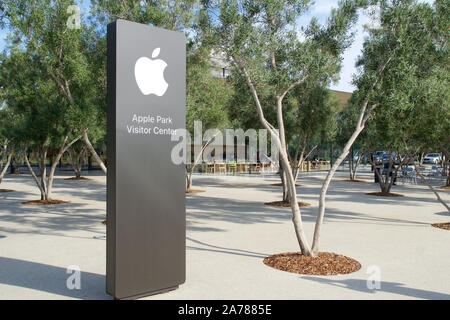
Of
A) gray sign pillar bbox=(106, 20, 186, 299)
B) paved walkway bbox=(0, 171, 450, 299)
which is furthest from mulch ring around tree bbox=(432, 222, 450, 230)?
gray sign pillar bbox=(106, 20, 186, 299)

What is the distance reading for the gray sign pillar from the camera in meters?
4.71

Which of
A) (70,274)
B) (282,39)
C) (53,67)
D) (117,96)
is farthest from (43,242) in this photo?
(282,39)

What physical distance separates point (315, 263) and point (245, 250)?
1616mm

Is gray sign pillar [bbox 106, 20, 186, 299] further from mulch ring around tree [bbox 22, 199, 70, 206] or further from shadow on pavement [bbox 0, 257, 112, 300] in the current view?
mulch ring around tree [bbox 22, 199, 70, 206]

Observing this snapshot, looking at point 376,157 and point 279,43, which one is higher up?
point 279,43

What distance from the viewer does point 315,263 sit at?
632 cm

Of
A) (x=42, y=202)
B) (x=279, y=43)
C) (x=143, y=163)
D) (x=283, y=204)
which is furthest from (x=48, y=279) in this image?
(x=42, y=202)

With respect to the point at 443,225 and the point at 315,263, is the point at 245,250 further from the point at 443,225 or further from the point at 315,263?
the point at 443,225

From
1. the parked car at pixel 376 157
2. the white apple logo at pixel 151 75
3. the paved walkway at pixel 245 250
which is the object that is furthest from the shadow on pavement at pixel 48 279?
the parked car at pixel 376 157

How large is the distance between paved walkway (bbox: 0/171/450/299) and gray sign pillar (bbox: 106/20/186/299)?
1.45 ft

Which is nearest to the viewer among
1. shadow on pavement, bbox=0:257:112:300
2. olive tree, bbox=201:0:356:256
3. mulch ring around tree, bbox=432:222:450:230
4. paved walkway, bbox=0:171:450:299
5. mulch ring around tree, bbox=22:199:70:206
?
shadow on pavement, bbox=0:257:112:300

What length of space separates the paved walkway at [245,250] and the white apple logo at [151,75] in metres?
2.65

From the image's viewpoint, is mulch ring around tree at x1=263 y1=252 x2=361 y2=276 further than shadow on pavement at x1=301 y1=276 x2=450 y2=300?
Yes
